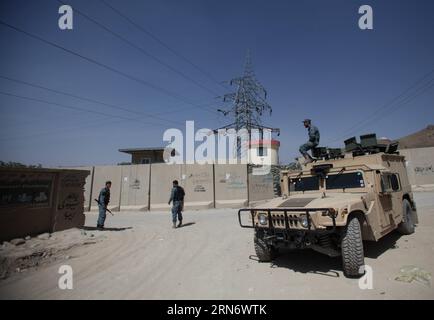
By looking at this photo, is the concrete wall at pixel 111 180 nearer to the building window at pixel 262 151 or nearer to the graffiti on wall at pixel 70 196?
the graffiti on wall at pixel 70 196

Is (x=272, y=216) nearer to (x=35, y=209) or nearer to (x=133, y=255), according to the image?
(x=133, y=255)

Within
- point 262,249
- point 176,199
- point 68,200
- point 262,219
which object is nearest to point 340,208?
point 262,219

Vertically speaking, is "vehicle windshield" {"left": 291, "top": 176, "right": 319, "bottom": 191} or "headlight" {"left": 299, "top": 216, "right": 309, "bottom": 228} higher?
"vehicle windshield" {"left": 291, "top": 176, "right": 319, "bottom": 191}

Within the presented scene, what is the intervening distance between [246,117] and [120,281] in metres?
30.1

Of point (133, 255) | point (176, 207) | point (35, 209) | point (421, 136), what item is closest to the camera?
point (133, 255)

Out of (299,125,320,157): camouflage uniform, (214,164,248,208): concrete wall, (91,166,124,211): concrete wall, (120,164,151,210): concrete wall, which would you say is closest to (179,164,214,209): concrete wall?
(214,164,248,208): concrete wall

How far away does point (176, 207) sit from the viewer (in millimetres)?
9891

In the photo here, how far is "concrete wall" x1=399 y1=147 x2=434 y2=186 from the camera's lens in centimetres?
2148

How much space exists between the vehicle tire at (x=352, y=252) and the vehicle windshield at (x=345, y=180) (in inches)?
53.9

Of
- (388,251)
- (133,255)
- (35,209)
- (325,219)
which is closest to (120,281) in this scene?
(133,255)

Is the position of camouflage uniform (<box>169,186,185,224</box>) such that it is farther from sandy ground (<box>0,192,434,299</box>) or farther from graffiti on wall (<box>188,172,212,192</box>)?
graffiti on wall (<box>188,172,212,192</box>)

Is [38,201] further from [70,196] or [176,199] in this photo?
[176,199]

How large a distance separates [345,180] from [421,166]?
21013 millimetres

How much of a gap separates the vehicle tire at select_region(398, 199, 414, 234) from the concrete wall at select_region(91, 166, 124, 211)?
52.2 ft
